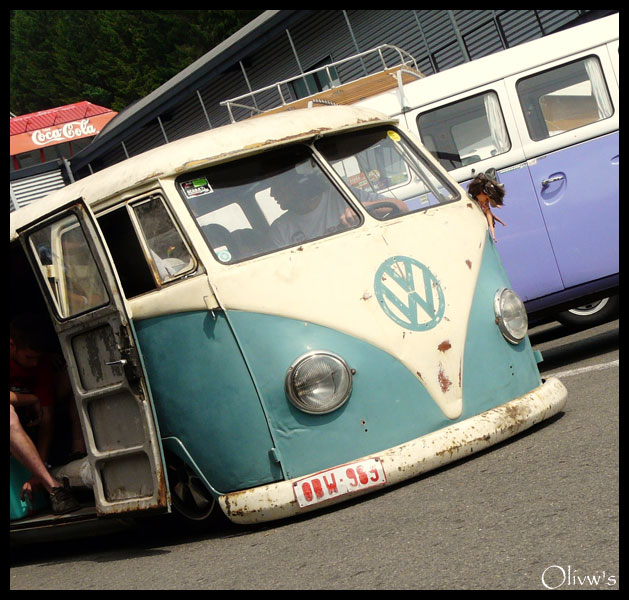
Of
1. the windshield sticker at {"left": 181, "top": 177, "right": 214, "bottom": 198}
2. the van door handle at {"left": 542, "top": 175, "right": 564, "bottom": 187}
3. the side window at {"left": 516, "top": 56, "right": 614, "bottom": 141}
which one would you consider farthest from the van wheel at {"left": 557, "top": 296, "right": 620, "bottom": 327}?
the windshield sticker at {"left": 181, "top": 177, "right": 214, "bottom": 198}

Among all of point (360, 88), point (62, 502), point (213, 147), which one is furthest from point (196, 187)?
point (360, 88)

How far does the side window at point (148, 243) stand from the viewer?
4.98 metres

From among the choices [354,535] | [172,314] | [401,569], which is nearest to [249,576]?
[354,535]

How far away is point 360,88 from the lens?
9539mm

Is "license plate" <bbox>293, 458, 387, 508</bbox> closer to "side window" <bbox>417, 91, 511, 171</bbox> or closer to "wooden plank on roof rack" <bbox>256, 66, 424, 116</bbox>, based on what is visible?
"side window" <bbox>417, 91, 511, 171</bbox>

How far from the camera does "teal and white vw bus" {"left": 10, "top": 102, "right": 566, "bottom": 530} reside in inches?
186

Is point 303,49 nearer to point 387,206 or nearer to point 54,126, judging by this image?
point 54,126

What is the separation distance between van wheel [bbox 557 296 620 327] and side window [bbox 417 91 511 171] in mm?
1744

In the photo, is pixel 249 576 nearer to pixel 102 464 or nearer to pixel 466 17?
pixel 102 464

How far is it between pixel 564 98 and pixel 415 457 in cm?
423

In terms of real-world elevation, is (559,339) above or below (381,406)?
below

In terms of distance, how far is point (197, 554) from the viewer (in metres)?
4.66
